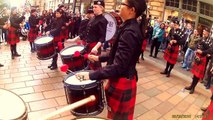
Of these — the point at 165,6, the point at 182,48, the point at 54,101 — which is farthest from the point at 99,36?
the point at 165,6

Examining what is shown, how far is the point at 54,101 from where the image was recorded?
4.46 meters

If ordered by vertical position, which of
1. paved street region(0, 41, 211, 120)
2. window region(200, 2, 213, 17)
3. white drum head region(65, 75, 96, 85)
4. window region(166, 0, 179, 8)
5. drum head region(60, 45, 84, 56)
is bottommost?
paved street region(0, 41, 211, 120)

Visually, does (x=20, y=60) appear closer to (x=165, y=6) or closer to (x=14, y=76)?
(x=14, y=76)

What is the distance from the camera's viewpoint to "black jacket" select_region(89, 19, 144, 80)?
6.92 feet

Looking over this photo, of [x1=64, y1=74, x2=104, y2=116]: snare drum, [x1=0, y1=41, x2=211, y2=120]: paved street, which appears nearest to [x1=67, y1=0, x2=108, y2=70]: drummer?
[x1=0, y1=41, x2=211, y2=120]: paved street

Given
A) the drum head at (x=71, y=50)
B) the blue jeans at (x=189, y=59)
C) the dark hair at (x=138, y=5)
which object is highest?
the dark hair at (x=138, y=5)

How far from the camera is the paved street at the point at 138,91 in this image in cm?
437

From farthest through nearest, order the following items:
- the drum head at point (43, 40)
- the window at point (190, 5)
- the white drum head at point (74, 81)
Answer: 1. the window at point (190, 5)
2. the drum head at point (43, 40)
3. the white drum head at point (74, 81)

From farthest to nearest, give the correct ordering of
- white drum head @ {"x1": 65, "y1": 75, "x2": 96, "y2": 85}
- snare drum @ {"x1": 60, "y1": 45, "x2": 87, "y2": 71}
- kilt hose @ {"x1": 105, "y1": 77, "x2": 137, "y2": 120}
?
snare drum @ {"x1": 60, "y1": 45, "x2": 87, "y2": 71} < white drum head @ {"x1": 65, "y1": 75, "x2": 96, "y2": 85} < kilt hose @ {"x1": 105, "y1": 77, "x2": 137, "y2": 120}

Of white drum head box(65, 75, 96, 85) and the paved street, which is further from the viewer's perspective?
the paved street

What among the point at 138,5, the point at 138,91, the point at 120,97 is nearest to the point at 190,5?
the point at 138,91

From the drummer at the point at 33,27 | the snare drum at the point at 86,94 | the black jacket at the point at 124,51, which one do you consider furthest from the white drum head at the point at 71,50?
the drummer at the point at 33,27

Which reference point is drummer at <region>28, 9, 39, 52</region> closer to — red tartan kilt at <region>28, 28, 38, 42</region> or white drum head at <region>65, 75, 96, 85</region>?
red tartan kilt at <region>28, 28, 38, 42</region>

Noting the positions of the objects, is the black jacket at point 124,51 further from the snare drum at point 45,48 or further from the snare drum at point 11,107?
the snare drum at point 45,48
